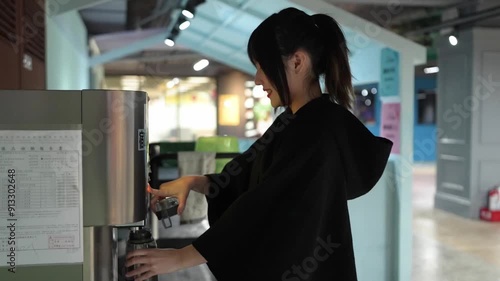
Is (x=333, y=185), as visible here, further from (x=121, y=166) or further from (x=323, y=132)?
(x=121, y=166)

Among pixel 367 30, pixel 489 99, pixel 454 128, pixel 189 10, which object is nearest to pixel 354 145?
pixel 367 30

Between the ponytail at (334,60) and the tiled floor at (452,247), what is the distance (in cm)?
322

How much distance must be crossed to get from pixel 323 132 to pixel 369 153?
0.12 m

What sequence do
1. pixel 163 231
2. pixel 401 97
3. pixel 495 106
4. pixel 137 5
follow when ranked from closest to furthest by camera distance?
pixel 163 231
pixel 401 97
pixel 495 106
pixel 137 5

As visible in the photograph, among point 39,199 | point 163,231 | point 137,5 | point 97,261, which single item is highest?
point 137,5

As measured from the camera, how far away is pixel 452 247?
474 centimetres

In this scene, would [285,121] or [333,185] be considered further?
[285,121]

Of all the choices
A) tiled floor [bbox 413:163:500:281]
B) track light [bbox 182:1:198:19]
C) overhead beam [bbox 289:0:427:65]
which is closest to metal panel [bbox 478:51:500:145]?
tiled floor [bbox 413:163:500:281]

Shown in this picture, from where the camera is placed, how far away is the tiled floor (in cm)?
399

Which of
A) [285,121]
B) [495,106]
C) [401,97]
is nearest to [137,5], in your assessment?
[401,97]

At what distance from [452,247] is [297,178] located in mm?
4374

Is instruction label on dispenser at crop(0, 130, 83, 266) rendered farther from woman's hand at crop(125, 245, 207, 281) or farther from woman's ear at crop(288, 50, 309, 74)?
woman's ear at crop(288, 50, 309, 74)

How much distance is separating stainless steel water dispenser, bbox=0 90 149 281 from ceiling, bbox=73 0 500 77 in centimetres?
234

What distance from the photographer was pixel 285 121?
104cm
